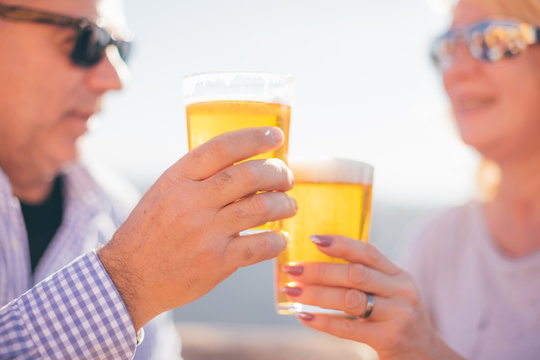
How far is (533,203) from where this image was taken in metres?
3.39

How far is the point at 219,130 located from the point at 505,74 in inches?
94.0

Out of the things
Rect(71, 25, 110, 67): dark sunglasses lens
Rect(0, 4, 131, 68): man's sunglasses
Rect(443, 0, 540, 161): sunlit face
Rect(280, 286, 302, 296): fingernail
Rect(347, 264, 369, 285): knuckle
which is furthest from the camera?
Rect(443, 0, 540, 161): sunlit face

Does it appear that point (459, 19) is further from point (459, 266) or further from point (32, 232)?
point (32, 232)

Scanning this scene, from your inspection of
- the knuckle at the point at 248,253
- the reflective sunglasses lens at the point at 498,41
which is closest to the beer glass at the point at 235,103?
the knuckle at the point at 248,253

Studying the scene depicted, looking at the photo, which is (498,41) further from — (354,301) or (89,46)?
(89,46)

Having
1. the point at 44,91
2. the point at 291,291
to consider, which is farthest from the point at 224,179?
the point at 44,91

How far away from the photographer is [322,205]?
186 centimetres

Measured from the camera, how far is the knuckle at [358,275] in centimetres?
172

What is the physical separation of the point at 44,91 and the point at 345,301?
2328mm

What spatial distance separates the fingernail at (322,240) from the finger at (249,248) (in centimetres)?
26

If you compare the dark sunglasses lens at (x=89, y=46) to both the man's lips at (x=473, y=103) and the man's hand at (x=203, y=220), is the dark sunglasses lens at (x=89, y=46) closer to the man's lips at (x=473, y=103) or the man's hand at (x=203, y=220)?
the man's hand at (x=203, y=220)

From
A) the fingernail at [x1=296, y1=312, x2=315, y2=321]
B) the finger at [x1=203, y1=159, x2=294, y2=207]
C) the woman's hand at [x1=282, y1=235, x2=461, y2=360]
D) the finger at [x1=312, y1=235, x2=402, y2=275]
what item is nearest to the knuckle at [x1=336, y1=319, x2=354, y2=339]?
the woman's hand at [x1=282, y1=235, x2=461, y2=360]

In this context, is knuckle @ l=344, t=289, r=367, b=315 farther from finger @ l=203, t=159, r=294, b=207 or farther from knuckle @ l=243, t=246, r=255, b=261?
finger @ l=203, t=159, r=294, b=207

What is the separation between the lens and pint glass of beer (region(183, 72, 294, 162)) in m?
1.59
